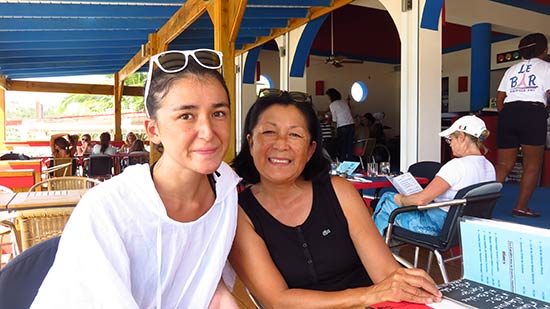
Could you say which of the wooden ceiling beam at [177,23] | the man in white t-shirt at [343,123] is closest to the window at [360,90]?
the man in white t-shirt at [343,123]

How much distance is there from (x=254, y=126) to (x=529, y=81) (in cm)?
353

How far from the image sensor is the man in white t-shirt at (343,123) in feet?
27.2

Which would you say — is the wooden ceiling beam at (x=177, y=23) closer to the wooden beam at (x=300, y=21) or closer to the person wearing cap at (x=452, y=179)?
the wooden beam at (x=300, y=21)

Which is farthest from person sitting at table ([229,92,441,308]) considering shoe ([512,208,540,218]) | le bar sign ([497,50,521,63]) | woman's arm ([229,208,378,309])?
le bar sign ([497,50,521,63])

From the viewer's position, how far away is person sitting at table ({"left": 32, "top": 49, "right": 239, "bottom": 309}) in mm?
941

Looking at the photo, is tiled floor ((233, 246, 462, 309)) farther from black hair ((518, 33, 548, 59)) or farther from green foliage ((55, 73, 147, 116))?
green foliage ((55, 73, 147, 116))

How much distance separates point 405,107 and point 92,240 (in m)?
5.23

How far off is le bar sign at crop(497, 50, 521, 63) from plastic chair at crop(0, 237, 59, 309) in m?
12.6

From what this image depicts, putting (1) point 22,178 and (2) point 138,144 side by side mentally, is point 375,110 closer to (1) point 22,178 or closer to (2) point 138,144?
(2) point 138,144

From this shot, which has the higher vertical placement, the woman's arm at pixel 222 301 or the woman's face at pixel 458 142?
the woman's face at pixel 458 142

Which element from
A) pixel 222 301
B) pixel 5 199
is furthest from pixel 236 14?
pixel 222 301

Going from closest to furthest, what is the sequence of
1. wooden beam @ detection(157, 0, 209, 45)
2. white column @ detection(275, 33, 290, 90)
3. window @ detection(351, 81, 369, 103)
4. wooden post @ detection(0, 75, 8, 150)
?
1. wooden beam @ detection(157, 0, 209, 45)
2. white column @ detection(275, 33, 290, 90)
3. window @ detection(351, 81, 369, 103)
4. wooden post @ detection(0, 75, 8, 150)

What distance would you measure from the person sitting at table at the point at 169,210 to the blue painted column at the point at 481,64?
8.87 meters

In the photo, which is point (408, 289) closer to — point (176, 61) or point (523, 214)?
point (176, 61)
